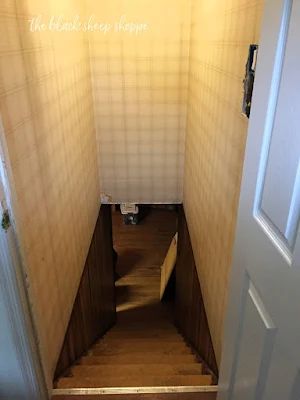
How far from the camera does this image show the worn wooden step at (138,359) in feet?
7.70

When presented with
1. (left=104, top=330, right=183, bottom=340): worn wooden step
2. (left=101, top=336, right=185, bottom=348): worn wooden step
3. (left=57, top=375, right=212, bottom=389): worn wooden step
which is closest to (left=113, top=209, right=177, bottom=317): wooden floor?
(left=104, top=330, right=183, bottom=340): worn wooden step

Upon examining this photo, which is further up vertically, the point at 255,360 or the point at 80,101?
the point at 80,101

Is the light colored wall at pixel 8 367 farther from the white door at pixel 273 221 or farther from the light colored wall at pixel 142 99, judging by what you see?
the light colored wall at pixel 142 99

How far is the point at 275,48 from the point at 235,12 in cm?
79

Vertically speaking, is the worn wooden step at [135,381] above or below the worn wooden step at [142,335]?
above

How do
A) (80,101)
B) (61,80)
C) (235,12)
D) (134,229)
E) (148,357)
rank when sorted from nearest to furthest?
(235,12), (61,80), (80,101), (148,357), (134,229)

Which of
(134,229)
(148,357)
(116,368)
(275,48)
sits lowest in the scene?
(134,229)

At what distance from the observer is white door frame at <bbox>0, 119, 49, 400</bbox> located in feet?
3.77

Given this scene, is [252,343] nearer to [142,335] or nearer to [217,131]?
[217,131]

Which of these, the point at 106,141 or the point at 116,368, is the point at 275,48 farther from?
the point at 106,141

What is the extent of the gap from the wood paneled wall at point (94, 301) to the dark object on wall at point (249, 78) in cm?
166

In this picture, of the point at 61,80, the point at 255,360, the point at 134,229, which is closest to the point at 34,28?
the point at 61,80

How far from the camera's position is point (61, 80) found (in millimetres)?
1881

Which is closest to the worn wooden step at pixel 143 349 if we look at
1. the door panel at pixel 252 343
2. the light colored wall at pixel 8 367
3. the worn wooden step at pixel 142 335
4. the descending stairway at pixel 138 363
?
the descending stairway at pixel 138 363
